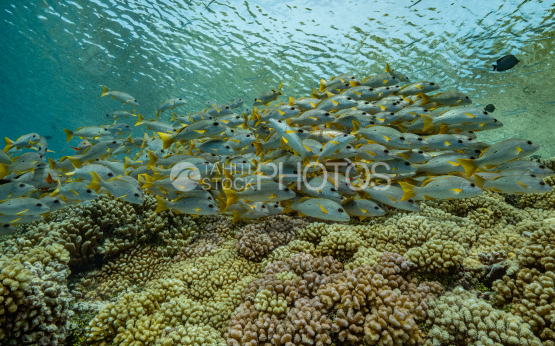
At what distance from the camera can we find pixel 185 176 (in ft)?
12.8

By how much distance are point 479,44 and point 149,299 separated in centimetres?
2089

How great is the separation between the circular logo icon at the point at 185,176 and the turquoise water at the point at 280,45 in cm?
1439

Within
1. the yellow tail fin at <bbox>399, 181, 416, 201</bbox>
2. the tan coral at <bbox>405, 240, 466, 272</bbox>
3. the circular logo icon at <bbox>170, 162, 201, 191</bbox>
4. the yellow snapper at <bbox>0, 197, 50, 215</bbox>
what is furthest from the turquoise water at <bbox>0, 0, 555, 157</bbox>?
the yellow snapper at <bbox>0, 197, 50, 215</bbox>

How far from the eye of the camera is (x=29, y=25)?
19.2 meters

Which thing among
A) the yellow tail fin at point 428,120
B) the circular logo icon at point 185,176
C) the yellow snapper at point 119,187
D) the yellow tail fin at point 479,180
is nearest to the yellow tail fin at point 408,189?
the yellow tail fin at point 479,180

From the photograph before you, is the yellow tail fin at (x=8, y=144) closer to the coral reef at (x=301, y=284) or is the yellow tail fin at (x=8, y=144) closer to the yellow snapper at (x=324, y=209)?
the coral reef at (x=301, y=284)

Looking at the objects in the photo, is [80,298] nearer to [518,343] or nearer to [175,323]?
[175,323]

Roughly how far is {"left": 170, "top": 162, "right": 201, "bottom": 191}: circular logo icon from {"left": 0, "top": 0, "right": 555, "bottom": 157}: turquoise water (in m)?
14.4

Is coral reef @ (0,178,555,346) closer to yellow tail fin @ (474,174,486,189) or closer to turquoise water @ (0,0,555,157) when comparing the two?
yellow tail fin @ (474,174,486,189)

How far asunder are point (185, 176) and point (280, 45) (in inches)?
642

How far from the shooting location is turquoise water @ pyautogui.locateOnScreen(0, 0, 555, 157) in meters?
13.3

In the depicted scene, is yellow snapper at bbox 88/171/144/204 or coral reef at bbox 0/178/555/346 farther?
yellow snapper at bbox 88/171/144/204

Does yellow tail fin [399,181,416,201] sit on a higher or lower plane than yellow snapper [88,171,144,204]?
higher

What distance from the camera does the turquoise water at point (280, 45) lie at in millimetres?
13328
